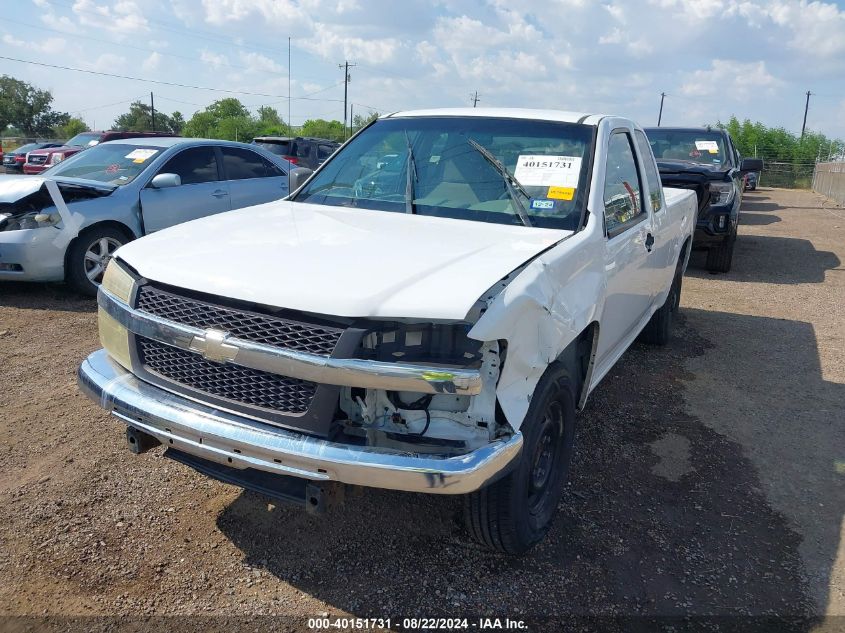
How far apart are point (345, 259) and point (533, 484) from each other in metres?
1.24

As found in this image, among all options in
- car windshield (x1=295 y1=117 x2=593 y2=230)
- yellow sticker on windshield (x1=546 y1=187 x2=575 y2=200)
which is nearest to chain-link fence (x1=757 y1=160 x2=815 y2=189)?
car windshield (x1=295 y1=117 x2=593 y2=230)

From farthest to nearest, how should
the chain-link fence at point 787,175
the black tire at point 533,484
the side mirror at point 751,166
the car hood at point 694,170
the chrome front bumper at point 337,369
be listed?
the chain-link fence at point 787,175
the side mirror at point 751,166
the car hood at point 694,170
the black tire at point 533,484
the chrome front bumper at point 337,369

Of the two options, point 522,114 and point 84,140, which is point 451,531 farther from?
point 84,140

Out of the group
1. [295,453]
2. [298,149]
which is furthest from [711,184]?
[298,149]

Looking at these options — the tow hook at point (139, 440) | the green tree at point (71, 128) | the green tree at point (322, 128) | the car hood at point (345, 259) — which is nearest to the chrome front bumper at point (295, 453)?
the tow hook at point (139, 440)

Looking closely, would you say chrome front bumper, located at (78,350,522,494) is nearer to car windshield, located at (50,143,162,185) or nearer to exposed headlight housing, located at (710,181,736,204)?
car windshield, located at (50,143,162,185)

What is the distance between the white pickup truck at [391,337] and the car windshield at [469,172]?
0.01 meters

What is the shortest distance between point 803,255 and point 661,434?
888cm

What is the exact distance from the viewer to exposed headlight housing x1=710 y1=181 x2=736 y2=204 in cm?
913

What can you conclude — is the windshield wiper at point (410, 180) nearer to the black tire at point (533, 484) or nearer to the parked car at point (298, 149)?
the black tire at point (533, 484)

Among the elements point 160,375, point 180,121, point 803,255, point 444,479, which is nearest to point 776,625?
point 444,479

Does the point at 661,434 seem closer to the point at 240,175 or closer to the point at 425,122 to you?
the point at 425,122

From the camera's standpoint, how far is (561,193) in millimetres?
3428

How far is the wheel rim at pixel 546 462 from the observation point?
9.50 feet
